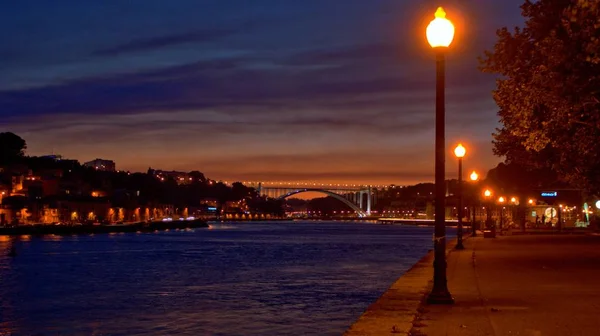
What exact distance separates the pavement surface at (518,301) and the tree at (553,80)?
11.9 ft

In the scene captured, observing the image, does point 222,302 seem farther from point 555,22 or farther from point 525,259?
point 555,22

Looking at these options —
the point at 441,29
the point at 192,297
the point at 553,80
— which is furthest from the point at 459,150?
the point at 441,29

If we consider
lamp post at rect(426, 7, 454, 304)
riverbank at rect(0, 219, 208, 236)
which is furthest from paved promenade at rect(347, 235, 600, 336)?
riverbank at rect(0, 219, 208, 236)

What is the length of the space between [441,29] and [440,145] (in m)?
2.56

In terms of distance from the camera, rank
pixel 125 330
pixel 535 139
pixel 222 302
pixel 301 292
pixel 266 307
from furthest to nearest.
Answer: pixel 301 292 → pixel 222 302 → pixel 266 307 → pixel 125 330 → pixel 535 139

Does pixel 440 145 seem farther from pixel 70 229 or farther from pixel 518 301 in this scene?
pixel 70 229

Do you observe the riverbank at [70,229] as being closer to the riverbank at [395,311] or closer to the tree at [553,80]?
the riverbank at [395,311]

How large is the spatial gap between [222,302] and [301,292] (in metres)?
4.57

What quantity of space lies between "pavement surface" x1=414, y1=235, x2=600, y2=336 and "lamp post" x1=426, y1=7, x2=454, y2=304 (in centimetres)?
55

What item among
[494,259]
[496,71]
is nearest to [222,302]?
[494,259]

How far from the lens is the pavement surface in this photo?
14.5 meters

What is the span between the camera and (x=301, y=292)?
3328cm

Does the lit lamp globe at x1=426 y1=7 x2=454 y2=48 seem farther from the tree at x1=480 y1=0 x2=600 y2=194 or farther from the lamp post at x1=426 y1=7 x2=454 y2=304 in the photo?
the tree at x1=480 y1=0 x2=600 y2=194

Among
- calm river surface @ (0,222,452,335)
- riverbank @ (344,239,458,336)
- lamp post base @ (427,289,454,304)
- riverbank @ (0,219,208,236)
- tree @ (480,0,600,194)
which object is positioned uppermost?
tree @ (480,0,600,194)
